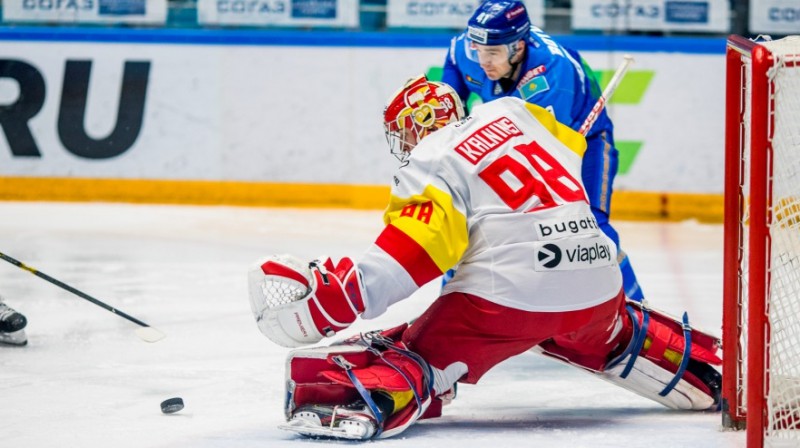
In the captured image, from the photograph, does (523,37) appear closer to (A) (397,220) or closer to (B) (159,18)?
(A) (397,220)

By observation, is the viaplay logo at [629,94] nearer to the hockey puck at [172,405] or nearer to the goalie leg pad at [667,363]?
the goalie leg pad at [667,363]

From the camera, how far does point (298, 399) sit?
8.96 feet

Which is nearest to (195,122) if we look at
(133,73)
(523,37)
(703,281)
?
(133,73)

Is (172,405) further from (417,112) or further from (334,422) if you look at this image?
(417,112)

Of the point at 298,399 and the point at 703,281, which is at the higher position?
the point at 298,399

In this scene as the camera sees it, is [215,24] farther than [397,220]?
Yes

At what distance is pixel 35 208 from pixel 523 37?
404 centimetres

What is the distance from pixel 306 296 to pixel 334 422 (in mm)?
317

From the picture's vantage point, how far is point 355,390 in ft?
8.86

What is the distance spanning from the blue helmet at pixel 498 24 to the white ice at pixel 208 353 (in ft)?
3.05

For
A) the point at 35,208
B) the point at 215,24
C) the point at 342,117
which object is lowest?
the point at 35,208

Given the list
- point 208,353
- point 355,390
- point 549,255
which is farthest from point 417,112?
point 208,353

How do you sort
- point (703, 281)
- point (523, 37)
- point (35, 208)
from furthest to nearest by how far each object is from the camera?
1. point (35, 208)
2. point (703, 281)
3. point (523, 37)

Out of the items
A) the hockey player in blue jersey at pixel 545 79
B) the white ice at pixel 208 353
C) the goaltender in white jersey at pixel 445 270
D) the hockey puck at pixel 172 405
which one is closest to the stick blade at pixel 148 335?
the white ice at pixel 208 353
